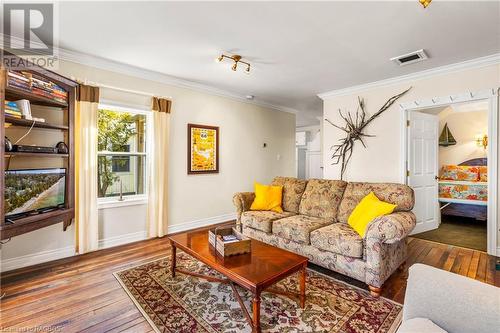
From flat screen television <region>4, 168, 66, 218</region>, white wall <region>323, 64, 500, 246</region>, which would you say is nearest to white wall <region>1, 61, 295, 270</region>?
flat screen television <region>4, 168, 66, 218</region>

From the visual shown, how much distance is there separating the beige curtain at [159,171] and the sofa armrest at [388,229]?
2811 mm

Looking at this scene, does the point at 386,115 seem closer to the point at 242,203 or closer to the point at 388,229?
the point at 388,229

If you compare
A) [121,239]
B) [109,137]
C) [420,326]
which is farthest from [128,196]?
[420,326]

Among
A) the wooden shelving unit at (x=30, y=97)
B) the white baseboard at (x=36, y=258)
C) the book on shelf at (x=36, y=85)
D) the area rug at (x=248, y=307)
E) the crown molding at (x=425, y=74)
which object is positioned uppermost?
the crown molding at (x=425, y=74)

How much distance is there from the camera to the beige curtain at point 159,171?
364cm

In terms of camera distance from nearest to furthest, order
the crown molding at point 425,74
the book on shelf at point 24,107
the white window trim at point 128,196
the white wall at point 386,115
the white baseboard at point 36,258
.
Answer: the book on shelf at point 24,107 < the white baseboard at point 36,258 < the crown molding at point 425,74 < the white wall at point 386,115 < the white window trim at point 128,196

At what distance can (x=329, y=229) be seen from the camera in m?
2.62

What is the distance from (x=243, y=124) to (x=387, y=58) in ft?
8.93

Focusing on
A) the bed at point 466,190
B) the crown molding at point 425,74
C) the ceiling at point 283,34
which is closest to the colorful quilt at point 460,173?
the bed at point 466,190

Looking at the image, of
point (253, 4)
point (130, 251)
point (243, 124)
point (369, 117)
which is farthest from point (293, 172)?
point (253, 4)

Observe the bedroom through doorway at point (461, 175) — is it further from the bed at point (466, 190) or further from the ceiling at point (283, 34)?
the ceiling at point (283, 34)

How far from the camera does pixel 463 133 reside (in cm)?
527

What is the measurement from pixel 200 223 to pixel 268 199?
1469 mm

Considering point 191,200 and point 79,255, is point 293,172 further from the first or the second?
point 79,255
